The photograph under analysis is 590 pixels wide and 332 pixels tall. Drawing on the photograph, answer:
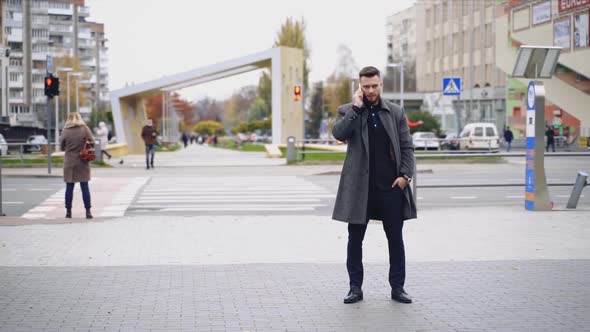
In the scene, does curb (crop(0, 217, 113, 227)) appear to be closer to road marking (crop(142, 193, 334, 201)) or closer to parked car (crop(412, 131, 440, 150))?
road marking (crop(142, 193, 334, 201))

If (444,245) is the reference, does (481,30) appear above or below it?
above

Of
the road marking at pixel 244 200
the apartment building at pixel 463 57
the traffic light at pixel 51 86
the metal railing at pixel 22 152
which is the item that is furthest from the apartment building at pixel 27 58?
the road marking at pixel 244 200

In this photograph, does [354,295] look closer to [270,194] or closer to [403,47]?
[270,194]

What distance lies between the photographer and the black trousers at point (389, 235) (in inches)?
264

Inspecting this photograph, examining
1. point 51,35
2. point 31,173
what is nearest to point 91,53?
point 51,35

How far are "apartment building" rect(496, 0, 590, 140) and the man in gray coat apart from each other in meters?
47.1

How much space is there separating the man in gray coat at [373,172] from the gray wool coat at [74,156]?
766 cm

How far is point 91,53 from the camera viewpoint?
5404 inches

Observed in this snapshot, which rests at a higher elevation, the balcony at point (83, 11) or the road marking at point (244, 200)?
the balcony at point (83, 11)

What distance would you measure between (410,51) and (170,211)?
370ft

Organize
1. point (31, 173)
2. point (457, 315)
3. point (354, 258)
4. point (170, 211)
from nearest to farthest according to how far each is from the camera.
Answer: point (457, 315) < point (354, 258) < point (170, 211) < point (31, 173)

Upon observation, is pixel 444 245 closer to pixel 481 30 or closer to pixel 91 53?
pixel 481 30

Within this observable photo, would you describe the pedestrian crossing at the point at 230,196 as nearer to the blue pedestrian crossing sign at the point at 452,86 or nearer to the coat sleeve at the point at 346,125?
the coat sleeve at the point at 346,125

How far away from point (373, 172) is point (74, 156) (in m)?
7.92
